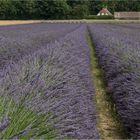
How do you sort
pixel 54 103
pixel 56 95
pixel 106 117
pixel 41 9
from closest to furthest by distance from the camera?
pixel 54 103 < pixel 56 95 < pixel 106 117 < pixel 41 9

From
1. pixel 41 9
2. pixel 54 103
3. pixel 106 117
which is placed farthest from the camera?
pixel 41 9

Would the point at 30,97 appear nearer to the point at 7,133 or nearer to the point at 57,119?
the point at 57,119

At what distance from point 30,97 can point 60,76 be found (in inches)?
66.0

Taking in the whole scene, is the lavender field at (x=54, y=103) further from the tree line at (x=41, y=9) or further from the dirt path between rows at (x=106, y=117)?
the tree line at (x=41, y=9)

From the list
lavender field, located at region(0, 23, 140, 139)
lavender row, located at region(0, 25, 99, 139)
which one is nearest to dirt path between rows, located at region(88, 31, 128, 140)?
lavender field, located at region(0, 23, 140, 139)

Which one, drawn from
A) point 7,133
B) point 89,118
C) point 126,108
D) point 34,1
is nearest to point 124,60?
point 126,108

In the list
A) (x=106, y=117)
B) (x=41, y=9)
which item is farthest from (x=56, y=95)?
(x=41, y=9)

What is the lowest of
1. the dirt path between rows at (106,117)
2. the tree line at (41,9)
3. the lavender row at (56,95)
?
the tree line at (41,9)

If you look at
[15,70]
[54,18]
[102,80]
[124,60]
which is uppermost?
[15,70]

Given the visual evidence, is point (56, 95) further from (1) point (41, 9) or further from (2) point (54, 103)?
(1) point (41, 9)

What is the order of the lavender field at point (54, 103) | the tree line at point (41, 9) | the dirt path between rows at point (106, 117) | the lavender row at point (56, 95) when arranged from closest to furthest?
the lavender field at point (54, 103)
the lavender row at point (56, 95)
the dirt path between rows at point (106, 117)
the tree line at point (41, 9)

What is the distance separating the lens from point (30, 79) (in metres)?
5.91

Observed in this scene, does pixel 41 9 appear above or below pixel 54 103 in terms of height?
below

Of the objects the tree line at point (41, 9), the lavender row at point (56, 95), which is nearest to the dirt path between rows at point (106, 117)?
the lavender row at point (56, 95)
